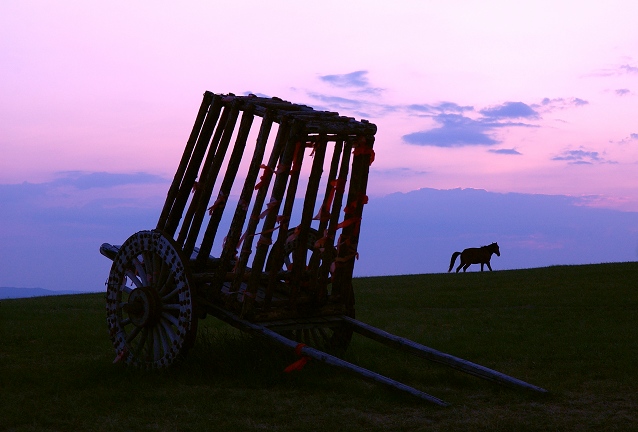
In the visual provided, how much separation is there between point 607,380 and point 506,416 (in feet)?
7.81

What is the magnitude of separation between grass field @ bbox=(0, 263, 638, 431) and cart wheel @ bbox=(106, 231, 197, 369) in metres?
0.27

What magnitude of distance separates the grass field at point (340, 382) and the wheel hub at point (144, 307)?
613 millimetres

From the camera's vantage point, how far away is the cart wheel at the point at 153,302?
27.6 feet

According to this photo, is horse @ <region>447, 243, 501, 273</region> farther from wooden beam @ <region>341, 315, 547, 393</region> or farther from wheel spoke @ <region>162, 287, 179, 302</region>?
wheel spoke @ <region>162, 287, 179, 302</region>

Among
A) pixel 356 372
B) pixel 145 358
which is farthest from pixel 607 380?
pixel 145 358

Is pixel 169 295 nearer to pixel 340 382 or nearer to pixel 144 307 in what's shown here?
pixel 144 307

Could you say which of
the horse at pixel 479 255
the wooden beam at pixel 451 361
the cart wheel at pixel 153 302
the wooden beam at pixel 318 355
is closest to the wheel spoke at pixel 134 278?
the cart wheel at pixel 153 302

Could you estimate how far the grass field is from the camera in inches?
272

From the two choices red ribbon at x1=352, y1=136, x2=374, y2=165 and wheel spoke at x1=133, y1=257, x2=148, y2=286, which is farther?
red ribbon at x1=352, y1=136, x2=374, y2=165

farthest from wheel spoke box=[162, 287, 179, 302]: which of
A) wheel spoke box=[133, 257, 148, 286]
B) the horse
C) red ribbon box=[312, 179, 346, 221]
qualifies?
the horse

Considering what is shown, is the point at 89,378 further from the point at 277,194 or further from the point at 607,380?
the point at 607,380

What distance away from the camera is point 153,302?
8.71m

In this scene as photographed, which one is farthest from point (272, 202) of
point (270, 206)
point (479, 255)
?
point (479, 255)

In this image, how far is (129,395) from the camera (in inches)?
308
